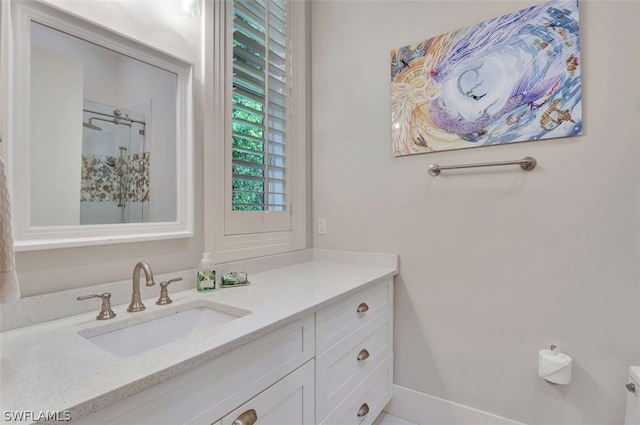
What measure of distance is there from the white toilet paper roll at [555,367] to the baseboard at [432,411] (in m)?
0.33

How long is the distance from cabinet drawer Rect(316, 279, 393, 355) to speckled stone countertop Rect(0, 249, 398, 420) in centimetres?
7

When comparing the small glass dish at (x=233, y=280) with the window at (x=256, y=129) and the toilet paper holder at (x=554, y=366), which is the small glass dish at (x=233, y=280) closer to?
the window at (x=256, y=129)

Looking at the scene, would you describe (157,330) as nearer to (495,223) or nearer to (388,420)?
(388,420)

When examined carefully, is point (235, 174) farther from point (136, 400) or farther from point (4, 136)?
point (136, 400)

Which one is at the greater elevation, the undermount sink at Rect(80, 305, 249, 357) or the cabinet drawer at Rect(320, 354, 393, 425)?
the undermount sink at Rect(80, 305, 249, 357)

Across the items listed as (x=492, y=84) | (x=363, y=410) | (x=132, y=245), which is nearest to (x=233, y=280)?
(x=132, y=245)

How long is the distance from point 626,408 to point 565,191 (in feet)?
2.95

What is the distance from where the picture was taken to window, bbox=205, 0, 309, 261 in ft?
4.94

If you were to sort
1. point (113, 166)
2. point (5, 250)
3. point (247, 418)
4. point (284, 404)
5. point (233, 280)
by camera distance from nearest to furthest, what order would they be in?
point (5, 250) < point (247, 418) < point (284, 404) < point (113, 166) < point (233, 280)

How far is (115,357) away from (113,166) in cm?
71

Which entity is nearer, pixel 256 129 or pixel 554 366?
pixel 554 366

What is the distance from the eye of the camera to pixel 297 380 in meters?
1.06

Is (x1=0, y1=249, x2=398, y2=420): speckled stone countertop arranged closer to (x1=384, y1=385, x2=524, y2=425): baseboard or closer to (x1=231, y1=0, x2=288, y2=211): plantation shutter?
(x1=231, y1=0, x2=288, y2=211): plantation shutter

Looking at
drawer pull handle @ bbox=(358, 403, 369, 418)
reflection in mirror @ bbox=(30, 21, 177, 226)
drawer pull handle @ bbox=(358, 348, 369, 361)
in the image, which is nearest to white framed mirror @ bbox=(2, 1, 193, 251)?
reflection in mirror @ bbox=(30, 21, 177, 226)
